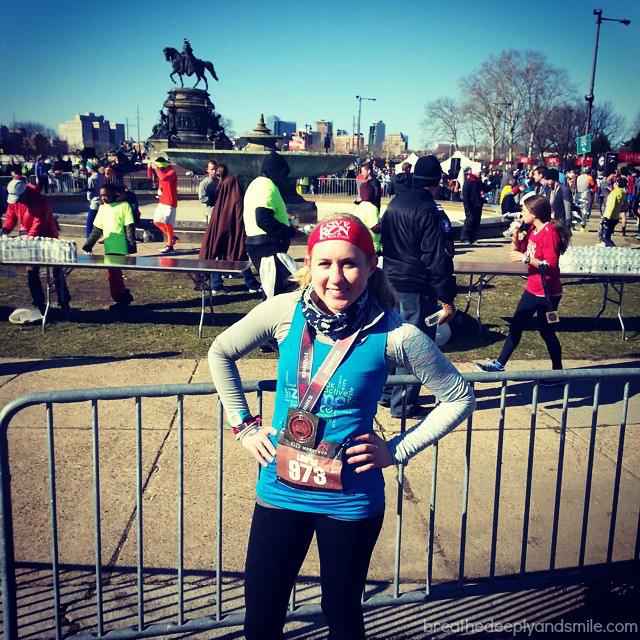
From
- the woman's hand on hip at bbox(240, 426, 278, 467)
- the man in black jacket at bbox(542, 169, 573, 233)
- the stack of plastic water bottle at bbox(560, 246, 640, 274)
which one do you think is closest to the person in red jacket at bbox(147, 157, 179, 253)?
the man in black jacket at bbox(542, 169, 573, 233)

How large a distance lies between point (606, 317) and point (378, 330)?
27.1 feet

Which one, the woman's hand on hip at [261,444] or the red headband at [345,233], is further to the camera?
the woman's hand on hip at [261,444]

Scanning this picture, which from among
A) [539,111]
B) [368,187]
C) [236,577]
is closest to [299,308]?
[236,577]

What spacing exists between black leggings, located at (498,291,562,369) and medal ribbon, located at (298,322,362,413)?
4430 mm

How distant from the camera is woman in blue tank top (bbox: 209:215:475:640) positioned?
222 cm

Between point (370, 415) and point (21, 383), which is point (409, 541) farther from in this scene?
Answer: point (21, 383)

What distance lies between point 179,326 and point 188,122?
34.8 meters

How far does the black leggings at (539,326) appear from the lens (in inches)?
244

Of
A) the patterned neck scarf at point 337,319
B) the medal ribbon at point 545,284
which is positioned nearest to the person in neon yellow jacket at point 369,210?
the medal ribbon at point 545,284

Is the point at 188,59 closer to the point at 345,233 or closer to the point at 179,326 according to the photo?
the point at 179,326

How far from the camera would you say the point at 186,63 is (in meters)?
39.8

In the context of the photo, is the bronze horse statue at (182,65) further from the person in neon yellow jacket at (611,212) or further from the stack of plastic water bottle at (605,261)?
the stack of plastic water bottle at (605,261)

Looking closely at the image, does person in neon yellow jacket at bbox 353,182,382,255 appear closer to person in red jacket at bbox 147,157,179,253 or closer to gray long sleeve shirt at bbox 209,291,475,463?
person in red jacket at bbox 147,157,179,253

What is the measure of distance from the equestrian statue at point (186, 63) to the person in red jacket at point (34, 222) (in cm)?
3407
